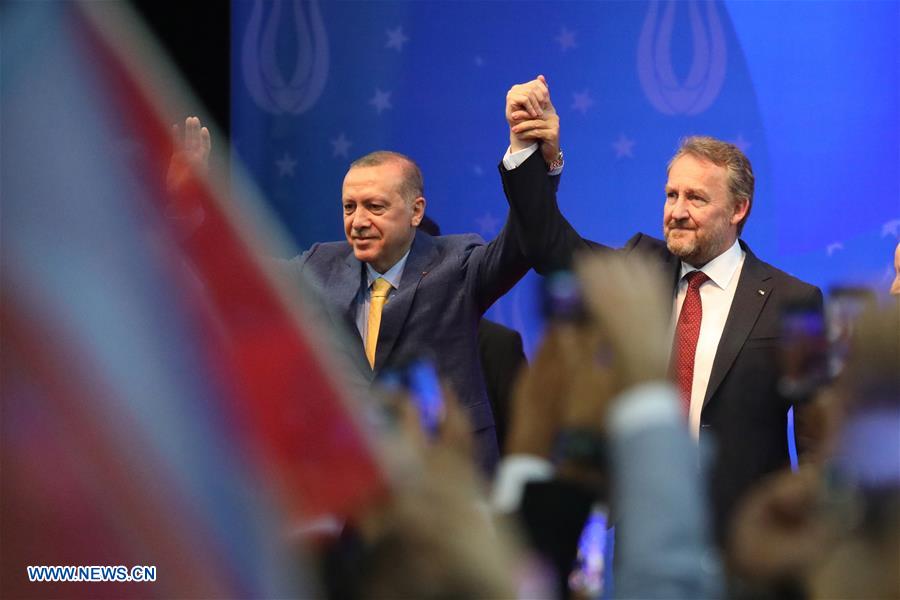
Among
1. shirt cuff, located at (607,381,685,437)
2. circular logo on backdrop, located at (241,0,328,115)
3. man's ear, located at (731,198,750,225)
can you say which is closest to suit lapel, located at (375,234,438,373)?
man's ear, located at (731,198,750,225)

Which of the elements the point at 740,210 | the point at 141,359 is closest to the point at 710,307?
the point at 740,210

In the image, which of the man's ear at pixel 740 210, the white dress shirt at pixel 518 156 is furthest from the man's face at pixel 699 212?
the white dress shirt at pixel 518 156

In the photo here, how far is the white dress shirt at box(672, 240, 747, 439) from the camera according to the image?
10.3 ft

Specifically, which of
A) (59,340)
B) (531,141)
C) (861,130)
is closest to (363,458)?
(59,340)

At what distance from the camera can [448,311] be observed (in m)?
3.39

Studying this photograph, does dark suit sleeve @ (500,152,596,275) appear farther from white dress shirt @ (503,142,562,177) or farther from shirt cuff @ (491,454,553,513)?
shirt cuff @ (491,454,553,513)

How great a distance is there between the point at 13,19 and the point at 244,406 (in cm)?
34

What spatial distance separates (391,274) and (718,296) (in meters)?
0.88

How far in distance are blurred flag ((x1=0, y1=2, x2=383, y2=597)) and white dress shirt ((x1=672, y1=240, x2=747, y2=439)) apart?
226 cm

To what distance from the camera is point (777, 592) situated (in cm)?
105

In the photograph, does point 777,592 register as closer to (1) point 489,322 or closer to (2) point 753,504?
(2) point 753,504

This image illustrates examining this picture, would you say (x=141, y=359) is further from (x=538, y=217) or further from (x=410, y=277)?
(x=410, y=277)

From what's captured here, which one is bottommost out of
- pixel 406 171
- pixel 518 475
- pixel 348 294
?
pixel 518 475

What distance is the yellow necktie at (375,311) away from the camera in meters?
3.42
